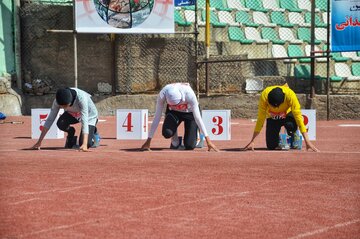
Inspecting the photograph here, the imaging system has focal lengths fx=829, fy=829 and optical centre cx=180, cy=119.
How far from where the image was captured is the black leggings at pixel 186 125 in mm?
13195

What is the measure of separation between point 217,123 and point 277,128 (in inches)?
73.7

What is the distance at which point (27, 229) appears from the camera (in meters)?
6.22

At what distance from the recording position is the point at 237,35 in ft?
83.5

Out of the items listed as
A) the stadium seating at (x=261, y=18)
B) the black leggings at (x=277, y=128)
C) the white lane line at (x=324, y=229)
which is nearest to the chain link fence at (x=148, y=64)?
the stadium seating at (x=261, y=18)

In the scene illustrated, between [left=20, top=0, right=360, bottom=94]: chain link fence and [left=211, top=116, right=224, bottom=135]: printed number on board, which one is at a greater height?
[left=20, top=0, right=360, bottom=94]: chain link fence

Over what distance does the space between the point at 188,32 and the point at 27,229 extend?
651 inches

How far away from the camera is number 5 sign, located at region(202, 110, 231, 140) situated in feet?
48.5

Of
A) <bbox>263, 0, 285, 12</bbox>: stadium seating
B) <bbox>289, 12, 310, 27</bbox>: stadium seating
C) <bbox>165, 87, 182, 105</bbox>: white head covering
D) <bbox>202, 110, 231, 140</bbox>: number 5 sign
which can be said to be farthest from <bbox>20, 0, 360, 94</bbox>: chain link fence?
<bbox>165, 87, 182, 105</bbox>: white head covering

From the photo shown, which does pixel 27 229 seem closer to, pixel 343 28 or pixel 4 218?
pixel 4 218

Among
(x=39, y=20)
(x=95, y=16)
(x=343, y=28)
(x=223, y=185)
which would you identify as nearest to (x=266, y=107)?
(x=223, y=185)

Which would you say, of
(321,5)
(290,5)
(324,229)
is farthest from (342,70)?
(324,229)

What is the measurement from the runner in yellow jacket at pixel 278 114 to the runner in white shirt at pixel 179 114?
2.97 feet

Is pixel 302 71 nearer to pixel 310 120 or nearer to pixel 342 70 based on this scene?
pixel 342 70

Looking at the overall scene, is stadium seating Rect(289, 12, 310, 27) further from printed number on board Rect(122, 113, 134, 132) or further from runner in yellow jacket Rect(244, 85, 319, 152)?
runner in yellow jacket Rect(244, 85, 319, 152)
